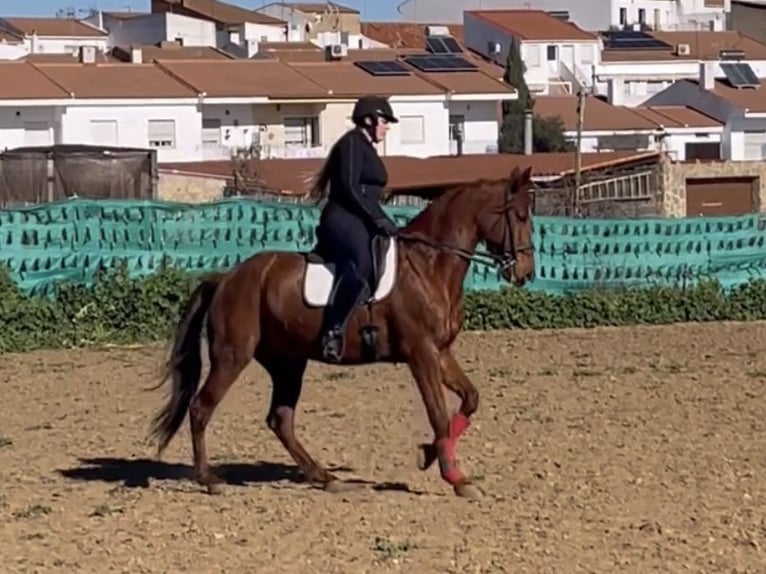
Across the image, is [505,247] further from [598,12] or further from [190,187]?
[598,12]

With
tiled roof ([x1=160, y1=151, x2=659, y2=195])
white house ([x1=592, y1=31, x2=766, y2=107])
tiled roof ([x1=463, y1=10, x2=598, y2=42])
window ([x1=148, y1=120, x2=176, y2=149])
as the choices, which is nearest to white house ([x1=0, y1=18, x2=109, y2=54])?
tiled roof ([x1=463, y1=10, x2=598, y2=42])

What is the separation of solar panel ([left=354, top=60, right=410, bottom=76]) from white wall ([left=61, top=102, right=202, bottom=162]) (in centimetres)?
694

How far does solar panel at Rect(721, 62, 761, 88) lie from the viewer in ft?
220

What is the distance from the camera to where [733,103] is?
63438 mm

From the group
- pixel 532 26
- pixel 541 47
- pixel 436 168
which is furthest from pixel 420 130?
pixel 532 26

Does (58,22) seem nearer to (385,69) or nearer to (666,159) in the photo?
(385,69)

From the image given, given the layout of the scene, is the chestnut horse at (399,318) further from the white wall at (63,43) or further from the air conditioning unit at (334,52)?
the white wall at (63,43)

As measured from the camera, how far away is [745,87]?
2618 inches

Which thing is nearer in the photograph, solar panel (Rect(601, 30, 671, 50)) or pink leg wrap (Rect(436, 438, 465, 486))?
pink leg wrap (Rect(436, 438, 465, 486))

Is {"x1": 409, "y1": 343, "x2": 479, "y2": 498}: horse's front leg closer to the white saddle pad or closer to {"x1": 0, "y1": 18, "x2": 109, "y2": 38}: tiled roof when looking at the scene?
the white saddle pad

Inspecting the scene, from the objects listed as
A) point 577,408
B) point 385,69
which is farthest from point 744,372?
point 385,69

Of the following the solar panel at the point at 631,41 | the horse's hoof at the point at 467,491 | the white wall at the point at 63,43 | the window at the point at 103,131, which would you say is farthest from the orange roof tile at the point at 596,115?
the horse's hoof at the point at 467,491

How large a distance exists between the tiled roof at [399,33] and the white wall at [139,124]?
37.3 meters

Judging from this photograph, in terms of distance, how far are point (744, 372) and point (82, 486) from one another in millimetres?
7190
